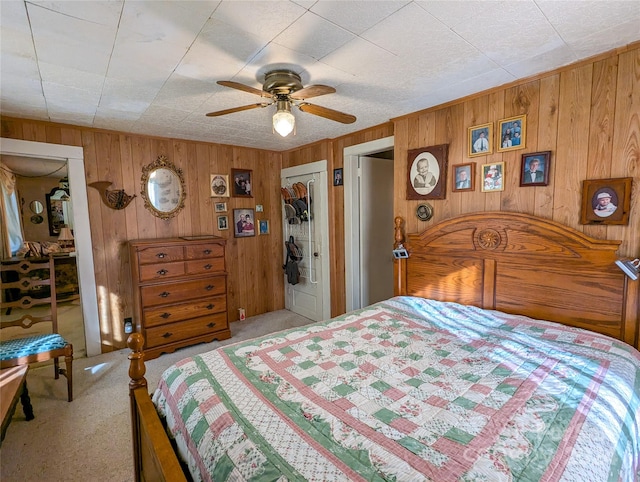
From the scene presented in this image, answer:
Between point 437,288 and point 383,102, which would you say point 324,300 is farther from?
point 383,102

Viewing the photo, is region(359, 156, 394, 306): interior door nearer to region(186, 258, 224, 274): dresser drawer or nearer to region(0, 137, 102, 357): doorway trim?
region(186, 258, 224, 274): dresser drawer

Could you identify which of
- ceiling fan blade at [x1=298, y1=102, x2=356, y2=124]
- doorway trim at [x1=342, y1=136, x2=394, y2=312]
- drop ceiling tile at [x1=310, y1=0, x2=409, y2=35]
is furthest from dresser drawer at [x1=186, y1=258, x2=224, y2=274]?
drop ceiling tile at [x1=310, y1=0, x2=409, y2=35]

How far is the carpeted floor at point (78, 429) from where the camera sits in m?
1.78

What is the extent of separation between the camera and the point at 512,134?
7.23 feet

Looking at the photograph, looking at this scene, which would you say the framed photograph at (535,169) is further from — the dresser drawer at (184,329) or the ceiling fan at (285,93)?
the dresser drawer at (184,329)

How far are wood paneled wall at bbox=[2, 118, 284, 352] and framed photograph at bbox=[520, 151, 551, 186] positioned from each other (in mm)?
3166

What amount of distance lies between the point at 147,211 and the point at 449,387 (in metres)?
3.48

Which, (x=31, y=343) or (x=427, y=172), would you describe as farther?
(x=427, y=172)

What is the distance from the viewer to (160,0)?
127 centimetres

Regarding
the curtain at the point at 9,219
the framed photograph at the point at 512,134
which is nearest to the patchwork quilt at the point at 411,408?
the framed photograph at the point at 512,134

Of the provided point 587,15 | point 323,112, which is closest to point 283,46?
point 323,112

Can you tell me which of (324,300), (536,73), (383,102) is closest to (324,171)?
(383,102)

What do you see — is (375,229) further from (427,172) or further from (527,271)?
(527,271)

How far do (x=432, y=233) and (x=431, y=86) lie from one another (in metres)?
1.15
